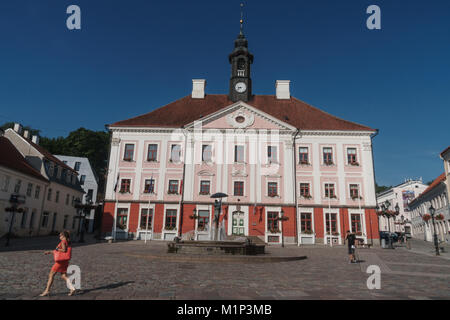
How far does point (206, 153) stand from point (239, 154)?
3.78 m

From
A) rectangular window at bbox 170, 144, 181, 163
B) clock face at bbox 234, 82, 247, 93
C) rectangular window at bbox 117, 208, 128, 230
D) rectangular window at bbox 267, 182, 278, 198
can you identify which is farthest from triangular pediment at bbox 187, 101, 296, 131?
rectangular window at bbox 117, 208, 128, 230

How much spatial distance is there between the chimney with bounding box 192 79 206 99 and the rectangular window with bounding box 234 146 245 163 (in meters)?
11.1

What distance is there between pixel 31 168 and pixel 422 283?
3795cm

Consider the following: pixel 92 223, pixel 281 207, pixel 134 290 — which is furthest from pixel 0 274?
pixel 92 223

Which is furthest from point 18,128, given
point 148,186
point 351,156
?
point 351,156

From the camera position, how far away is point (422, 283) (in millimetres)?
9648

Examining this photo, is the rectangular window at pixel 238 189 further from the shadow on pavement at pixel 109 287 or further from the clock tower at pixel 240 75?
the shadow on pavement at pixel 109 287

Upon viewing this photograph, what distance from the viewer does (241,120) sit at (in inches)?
1368

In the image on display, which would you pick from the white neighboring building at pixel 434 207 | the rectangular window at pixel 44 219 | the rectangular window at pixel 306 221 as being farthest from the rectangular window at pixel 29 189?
the white neighboring building at pixel 434 207

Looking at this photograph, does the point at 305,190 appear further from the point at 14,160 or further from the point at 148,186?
the point at 14,160

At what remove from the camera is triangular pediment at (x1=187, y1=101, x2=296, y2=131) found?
34.5 metres

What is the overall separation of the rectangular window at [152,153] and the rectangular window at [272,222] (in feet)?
46.9
